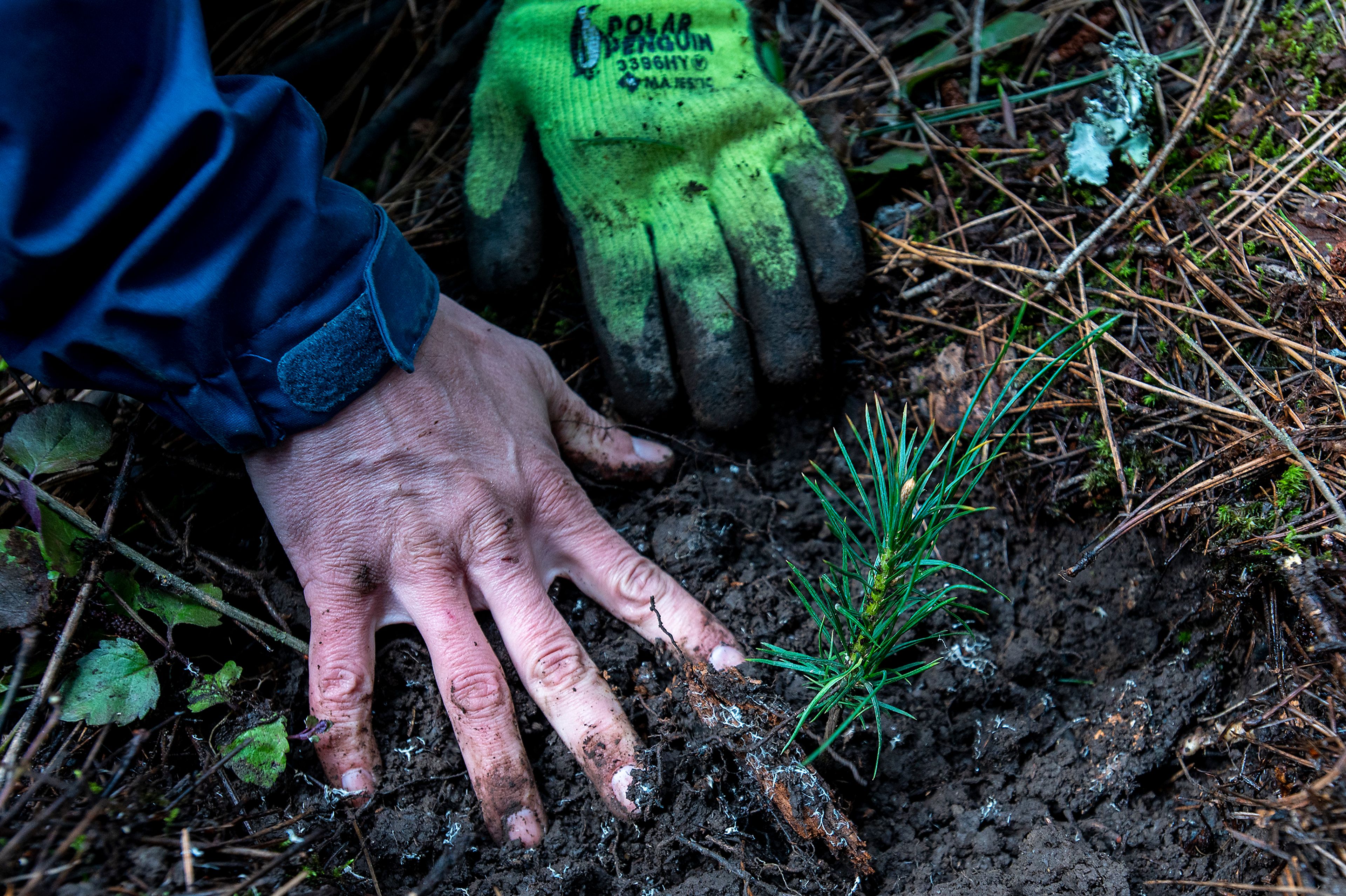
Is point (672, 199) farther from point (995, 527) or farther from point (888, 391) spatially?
point (995, 527)

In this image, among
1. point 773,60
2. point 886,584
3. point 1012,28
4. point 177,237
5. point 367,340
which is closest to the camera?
point 886,584

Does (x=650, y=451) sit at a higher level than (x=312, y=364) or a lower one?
lower

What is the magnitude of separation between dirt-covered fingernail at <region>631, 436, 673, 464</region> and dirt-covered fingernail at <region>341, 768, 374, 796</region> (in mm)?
871

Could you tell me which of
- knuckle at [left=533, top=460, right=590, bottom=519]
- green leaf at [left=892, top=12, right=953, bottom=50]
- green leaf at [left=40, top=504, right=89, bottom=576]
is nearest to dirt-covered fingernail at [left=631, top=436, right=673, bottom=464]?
knuckle at [left=533, top=460, right=590, bottom=519]

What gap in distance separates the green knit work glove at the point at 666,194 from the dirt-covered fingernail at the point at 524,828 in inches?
36.8

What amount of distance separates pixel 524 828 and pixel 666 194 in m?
1.47

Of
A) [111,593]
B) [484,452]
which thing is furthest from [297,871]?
[484,452]

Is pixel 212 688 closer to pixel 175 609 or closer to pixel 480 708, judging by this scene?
pixel 175 609

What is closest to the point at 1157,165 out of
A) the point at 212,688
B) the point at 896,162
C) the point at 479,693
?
the point at 896,162

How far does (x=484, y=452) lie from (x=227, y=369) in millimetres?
488

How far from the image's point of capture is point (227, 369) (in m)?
1.32

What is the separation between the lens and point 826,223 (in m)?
1.81

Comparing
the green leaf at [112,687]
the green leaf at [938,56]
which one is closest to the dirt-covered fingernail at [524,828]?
the green leaf at [112,687]

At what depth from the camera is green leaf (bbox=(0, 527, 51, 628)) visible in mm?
1215
